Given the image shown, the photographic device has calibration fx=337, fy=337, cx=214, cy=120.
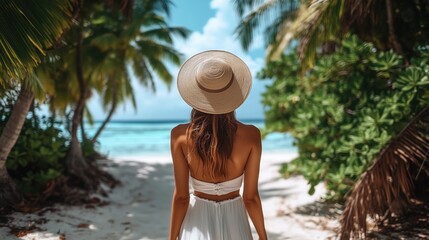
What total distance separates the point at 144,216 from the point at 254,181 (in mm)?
3750

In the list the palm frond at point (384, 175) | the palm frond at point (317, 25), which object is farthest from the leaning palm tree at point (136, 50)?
the palm frond at point (384, 175)

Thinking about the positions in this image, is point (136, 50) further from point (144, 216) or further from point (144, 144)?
point (144, 144)

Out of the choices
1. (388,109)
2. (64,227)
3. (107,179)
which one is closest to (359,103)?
(388,109)

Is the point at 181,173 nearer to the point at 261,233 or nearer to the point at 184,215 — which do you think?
the point at 184,215

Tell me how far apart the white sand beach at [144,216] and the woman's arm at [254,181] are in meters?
2.47

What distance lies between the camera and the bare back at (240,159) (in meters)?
1.85

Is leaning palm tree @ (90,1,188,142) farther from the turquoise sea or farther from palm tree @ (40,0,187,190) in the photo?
the turquoise sea

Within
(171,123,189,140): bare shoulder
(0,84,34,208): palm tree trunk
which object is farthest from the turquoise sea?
(171,123,189,140): bare shoulder

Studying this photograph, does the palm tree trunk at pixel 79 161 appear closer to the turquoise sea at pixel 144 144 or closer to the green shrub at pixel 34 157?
the green shrub at pixel 34 157

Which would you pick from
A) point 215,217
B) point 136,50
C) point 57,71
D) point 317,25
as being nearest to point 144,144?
point 136,50

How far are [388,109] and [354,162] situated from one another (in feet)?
2.50

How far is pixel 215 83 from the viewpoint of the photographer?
177cm

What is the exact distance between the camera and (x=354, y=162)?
4.23m

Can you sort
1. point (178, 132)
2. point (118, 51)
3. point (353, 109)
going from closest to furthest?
point (178, 132)
point (353, 109)
point (118, 51)
